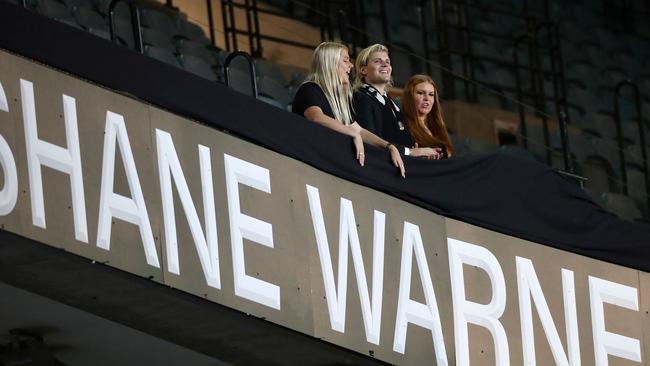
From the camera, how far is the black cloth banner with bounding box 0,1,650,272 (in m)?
5.39

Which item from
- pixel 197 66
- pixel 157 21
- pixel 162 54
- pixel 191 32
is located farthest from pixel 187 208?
pixel 191 32

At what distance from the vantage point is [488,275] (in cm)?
669

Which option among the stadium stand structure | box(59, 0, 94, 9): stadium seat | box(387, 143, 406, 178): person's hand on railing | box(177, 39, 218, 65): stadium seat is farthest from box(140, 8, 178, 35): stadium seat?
box(387, 143, 406, 178): person's hand on railing

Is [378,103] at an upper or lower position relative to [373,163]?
upper

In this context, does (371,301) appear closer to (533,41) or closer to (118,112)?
(118,112)

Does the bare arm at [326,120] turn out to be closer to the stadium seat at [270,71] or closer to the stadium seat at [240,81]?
the stadium seat at [240,81]

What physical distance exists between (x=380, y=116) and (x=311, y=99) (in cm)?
52

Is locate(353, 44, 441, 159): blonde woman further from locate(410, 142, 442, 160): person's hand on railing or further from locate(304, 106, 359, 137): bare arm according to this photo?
locate(304, 106, 359, 137): bare arm

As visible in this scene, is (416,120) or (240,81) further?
(240,81)

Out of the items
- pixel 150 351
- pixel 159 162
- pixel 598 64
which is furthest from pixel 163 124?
pixel 598 64

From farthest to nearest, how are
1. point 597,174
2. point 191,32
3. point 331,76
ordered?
point 597,174, point 191,32, point 331,76

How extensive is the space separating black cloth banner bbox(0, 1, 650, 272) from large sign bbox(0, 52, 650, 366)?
0.05m

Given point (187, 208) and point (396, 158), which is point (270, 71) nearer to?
point (396, 158)

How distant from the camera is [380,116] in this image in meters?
6.62
